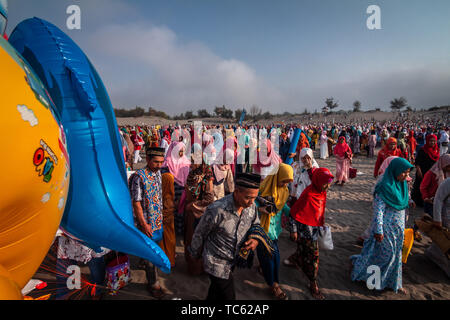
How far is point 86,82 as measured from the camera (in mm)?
1529

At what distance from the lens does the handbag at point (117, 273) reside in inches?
99.7

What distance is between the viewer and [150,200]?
255 centimetres

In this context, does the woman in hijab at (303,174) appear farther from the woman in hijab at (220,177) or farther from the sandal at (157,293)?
the sandal at (157,293)

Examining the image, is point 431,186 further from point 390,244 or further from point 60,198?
point 60,198

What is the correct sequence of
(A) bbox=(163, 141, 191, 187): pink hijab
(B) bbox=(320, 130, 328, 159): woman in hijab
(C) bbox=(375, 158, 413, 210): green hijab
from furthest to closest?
1. (B) bbox=(320, 130, 328, 159): woman in hijab
2. (A) bbox=(163, 141, 191, 187): pink hijab
3. (C) bbox=(375, 158, 413, 210): green hijab

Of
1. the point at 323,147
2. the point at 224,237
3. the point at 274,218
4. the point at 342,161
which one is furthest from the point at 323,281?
the point at 323,147

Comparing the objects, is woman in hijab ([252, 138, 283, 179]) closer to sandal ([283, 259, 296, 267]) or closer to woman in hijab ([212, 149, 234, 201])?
woman in hijab ([212, 149, 234, 201])

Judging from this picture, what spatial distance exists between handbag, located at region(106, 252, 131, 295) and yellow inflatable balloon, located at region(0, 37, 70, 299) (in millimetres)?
1645

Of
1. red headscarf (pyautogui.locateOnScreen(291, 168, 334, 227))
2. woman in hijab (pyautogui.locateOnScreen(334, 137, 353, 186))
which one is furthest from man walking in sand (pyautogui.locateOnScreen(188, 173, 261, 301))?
woman in hijab (pyautogui.locateOnScreen(334, 137, 353, 186))

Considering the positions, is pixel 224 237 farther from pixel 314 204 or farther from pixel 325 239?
pixel 325 239

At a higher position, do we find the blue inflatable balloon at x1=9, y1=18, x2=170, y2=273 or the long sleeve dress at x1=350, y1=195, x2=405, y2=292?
the blue inflatable balloon at x1=9, y1=18, x2=170, y2=273

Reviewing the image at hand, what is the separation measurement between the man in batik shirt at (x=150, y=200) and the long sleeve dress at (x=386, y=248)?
9.12 ft

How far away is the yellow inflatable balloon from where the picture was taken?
802mm

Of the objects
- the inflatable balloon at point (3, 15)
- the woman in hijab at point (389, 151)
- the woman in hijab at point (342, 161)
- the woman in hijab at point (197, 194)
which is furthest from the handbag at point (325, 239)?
the woman in hijab at point (342, 161)
